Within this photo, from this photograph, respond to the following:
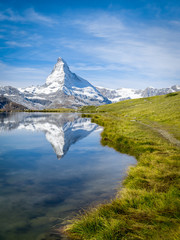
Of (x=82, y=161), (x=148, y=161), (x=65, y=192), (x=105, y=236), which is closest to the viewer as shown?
(x=105, y=236)

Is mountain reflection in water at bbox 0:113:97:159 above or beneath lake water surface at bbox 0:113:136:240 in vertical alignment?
above

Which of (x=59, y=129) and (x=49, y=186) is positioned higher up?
(x=59, y=129)

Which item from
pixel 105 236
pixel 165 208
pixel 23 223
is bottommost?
pixel 23 223

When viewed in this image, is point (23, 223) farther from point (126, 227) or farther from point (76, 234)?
point (126, 227)

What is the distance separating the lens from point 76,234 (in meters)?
7.39

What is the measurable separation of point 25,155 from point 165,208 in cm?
1726

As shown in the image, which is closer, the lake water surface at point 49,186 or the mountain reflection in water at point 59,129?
the lake water surface at point 49,186

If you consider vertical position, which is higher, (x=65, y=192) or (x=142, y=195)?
(x=142, y=195)

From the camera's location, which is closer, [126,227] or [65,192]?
[126,227]

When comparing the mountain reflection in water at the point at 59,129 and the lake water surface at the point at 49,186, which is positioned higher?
the mountain reflection in water at the point at 59,129

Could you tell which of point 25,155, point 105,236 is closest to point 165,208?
point 105,236

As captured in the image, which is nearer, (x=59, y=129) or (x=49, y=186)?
(x=49, y=186)

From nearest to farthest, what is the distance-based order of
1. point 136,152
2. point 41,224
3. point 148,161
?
point 41,224
point 148,161
point 136,152

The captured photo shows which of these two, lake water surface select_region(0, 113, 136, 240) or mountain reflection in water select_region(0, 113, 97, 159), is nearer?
lake water surface select_region(0, 113, 136, 240)
